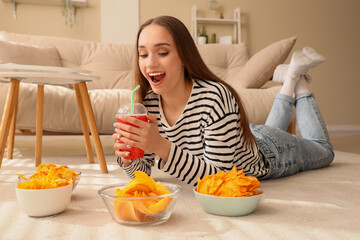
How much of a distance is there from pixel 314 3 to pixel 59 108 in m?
3.99

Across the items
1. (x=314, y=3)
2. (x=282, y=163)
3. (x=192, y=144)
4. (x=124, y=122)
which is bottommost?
(x=282, y=163)

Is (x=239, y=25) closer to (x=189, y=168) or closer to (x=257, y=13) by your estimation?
(x=257, y=13)

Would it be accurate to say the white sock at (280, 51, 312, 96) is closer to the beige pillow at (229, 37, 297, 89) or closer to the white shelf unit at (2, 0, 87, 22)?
the beige pillow at (229, 37, 297, 89)

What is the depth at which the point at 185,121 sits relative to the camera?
115 centimetres


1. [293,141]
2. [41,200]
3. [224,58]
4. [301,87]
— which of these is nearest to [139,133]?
[41,200]

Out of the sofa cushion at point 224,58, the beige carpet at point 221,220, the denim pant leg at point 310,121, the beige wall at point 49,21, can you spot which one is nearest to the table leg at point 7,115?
→ the beige carpet at point 221,220

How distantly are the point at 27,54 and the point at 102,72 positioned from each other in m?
0.57

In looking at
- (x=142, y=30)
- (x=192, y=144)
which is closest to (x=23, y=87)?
(x=142, y=30)

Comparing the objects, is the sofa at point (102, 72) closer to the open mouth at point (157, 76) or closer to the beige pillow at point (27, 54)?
the beige pillow at point (27, 54)

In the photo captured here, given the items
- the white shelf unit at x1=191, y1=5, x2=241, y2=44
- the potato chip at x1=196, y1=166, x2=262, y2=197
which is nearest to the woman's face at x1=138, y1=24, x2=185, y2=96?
the potato chip at x1=196, y1=166, x2=262, y2=197

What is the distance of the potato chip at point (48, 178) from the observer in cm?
88

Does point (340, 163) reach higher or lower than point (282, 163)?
lower

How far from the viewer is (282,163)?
4.65 ft

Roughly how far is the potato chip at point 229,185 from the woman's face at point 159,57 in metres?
0.33
